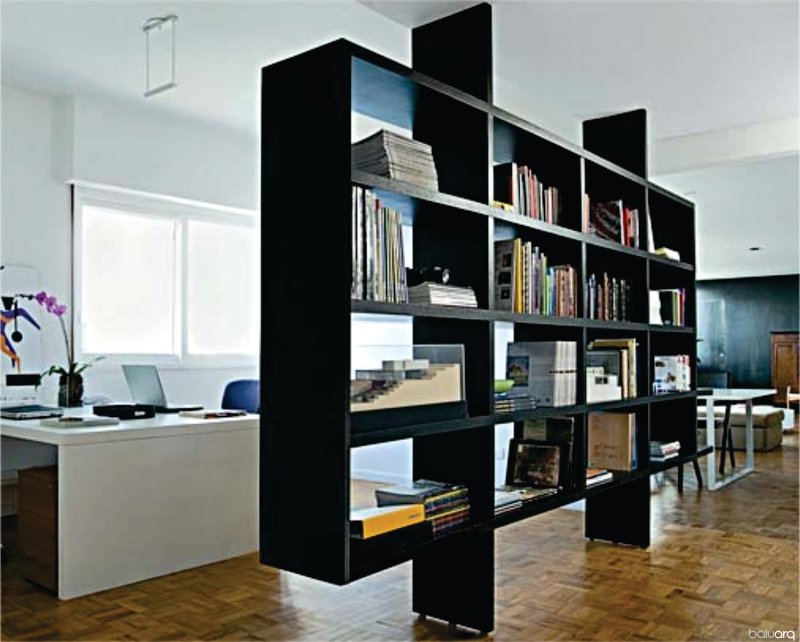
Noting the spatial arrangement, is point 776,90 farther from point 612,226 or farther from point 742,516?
point 742,516

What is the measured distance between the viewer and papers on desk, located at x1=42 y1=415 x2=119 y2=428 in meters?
3.26

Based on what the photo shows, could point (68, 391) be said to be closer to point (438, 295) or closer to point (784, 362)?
point (438, 295)

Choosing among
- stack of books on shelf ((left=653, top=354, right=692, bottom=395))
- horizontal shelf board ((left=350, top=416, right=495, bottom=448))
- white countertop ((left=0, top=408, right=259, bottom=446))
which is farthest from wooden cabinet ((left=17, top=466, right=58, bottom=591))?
stack of books on shelf ((left=653, top=354, right=692, bottom=395))

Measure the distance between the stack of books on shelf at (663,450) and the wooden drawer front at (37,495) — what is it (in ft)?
9.02

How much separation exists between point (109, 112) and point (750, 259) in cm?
1014

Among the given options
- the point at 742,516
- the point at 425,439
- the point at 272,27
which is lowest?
the point at 742,516

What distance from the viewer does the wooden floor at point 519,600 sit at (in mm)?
2682

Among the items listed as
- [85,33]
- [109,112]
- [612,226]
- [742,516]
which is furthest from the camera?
[109,112]

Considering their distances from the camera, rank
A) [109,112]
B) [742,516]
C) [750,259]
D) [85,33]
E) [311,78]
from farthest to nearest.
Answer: [750,259], [109,112], [742,516], [85,33], [311,78]

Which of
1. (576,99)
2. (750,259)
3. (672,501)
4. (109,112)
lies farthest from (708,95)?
(750,259)

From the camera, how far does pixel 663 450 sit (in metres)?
3.83

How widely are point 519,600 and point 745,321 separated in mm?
12809

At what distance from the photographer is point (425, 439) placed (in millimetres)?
2680

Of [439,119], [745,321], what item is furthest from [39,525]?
[745,321]
